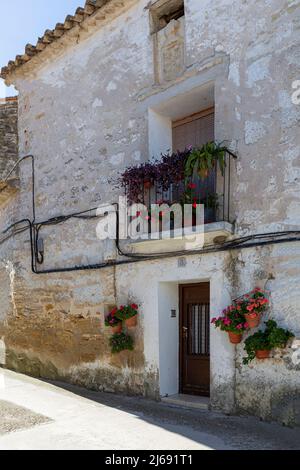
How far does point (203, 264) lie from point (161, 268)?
695 mm

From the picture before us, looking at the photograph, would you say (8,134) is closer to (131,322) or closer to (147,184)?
(147,184)

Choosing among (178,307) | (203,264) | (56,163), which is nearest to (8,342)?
(56,163)

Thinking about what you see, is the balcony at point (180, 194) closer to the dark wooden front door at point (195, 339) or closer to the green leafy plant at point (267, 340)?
the dark wooden front door at point (195, 339)

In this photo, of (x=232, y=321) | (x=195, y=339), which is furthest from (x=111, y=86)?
(x=232, y=321)

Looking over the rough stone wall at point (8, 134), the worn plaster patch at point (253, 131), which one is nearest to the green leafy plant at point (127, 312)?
the worn plaster patch at point (253, 131)

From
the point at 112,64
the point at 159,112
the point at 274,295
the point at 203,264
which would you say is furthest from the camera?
the point at 112,64

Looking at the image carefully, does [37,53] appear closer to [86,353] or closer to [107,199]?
[107,199]

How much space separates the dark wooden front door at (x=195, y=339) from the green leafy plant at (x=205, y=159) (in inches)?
58.0

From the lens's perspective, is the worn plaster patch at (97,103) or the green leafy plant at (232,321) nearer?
the green leafy plant at (232,321)

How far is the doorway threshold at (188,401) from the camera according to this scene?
241 inches

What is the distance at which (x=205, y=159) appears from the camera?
234 inches

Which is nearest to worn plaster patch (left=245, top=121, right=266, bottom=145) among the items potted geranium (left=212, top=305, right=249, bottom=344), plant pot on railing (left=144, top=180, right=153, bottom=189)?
plant pot on railing (left=144, top=180, right=153, bottom=189)

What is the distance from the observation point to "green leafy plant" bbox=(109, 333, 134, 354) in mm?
6934

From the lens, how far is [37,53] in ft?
29.2
